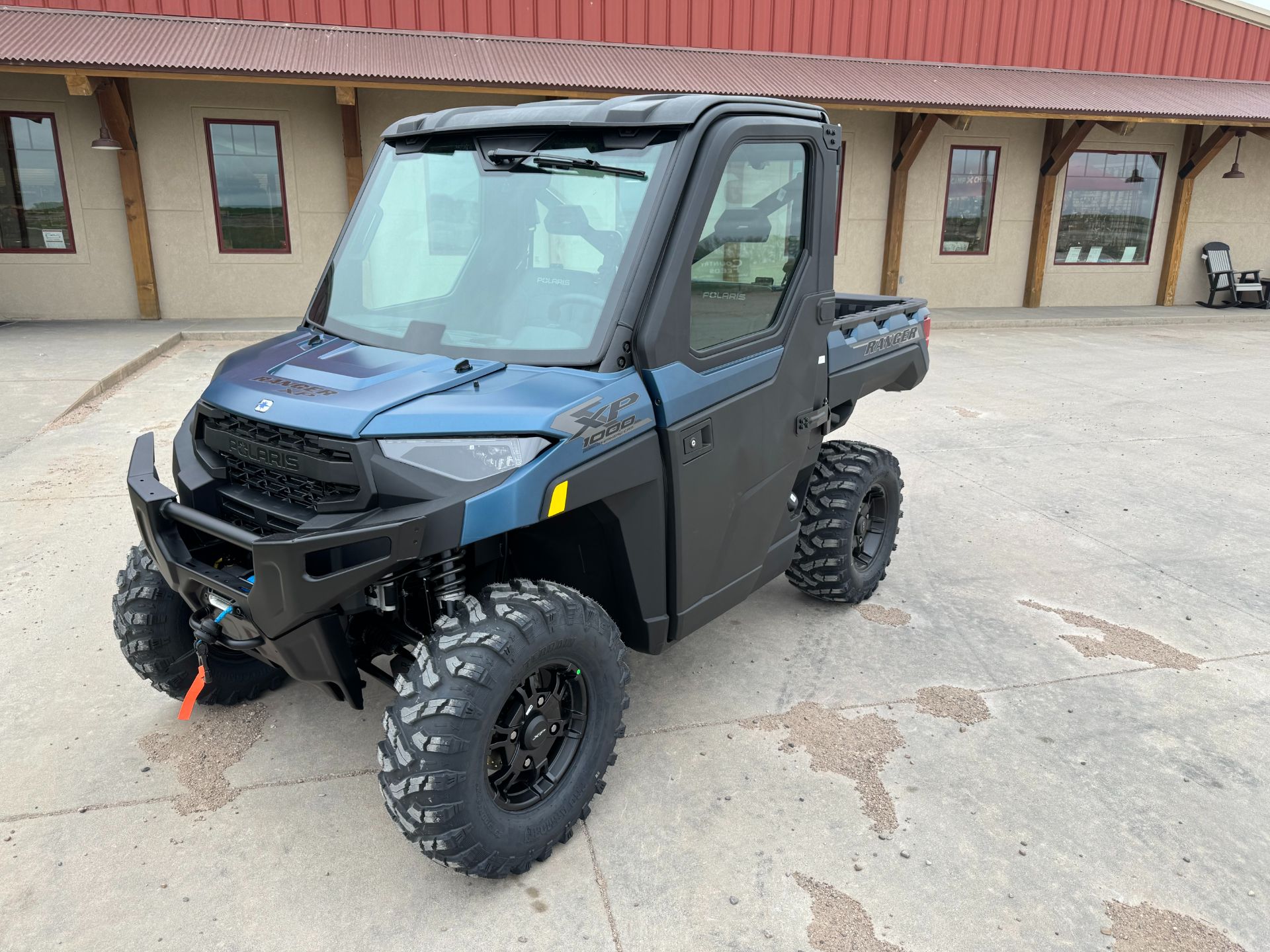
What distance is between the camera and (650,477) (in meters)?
2.72

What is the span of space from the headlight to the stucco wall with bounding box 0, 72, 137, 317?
1260 centimetres

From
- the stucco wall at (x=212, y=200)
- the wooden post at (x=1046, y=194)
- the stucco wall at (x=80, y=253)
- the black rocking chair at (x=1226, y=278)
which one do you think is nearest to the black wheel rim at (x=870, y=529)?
the stucco wall at (x=212, y=200)

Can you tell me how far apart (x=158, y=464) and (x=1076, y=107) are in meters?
13.6

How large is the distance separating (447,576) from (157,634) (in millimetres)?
1275

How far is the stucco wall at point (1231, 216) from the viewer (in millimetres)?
16844

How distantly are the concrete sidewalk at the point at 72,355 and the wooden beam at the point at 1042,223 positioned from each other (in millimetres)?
12543

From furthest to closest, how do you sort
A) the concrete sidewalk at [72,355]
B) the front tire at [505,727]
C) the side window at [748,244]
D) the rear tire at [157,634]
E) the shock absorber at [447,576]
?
1. the concrete sidewalk at [72,355]
2. the rear tire at [157,634]
3. the side window at [748,244]
4. the shock absorber at [447,576]
5. the front tire at [505,727]

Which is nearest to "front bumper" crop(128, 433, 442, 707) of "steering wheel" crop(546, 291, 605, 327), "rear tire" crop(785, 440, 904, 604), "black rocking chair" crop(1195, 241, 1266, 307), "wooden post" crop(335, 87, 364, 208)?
"steering wheel" crop(546, 291, 605, 327)

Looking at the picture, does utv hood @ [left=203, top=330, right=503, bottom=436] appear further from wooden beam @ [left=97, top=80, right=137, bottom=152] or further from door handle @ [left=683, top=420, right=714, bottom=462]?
wooden beam @ [left=97, top=80, right=137, bottom=152]

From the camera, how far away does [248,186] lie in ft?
42.5

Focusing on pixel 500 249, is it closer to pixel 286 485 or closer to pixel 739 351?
pixel 739 351

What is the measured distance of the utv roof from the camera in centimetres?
273

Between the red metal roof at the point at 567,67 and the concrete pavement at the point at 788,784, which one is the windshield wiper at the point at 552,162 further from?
the red metal roof at the point at 567,67

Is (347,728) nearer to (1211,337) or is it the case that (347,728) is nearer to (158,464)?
(158,464)
